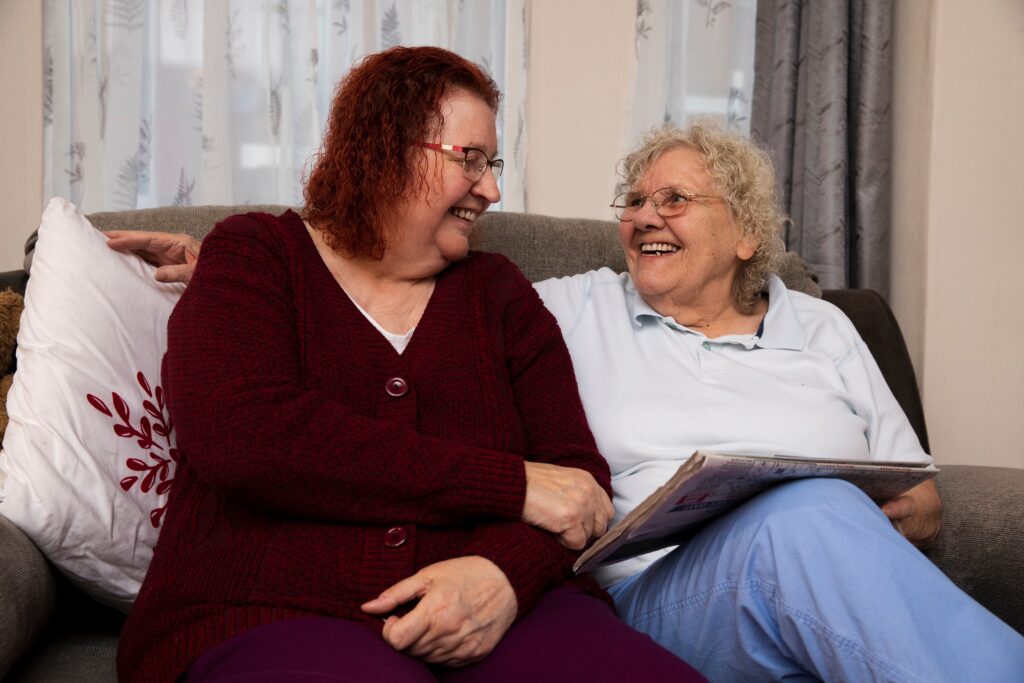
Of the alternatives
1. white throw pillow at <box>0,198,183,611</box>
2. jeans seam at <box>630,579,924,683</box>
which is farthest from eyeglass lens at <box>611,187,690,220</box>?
white throw pillow at <box>0,198,183,611</box>

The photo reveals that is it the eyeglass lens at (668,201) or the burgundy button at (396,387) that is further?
the eyeglass lens at (668,201)

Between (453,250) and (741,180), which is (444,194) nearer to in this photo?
(453,250)

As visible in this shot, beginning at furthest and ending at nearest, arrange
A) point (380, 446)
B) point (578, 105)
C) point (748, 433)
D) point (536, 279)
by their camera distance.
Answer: point (578, 105) < point (536, 279) < point (748, 433) < point (380, 446)

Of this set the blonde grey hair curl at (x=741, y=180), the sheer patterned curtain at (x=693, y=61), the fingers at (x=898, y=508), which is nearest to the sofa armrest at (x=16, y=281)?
the blonde grey hair curl at (x=741, y=180)

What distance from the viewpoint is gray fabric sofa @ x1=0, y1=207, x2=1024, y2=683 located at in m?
1.14

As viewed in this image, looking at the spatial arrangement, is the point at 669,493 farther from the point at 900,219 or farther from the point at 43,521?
the point at 900,219

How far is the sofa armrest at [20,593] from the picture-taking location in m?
1.05

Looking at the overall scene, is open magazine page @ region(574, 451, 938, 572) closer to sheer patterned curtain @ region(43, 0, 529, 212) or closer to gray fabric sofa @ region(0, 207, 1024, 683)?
gray fabric sofa @ region(0, 207, 1024, 683)

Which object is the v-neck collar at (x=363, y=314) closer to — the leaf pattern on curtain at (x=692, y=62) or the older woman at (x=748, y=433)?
the older woman at (x=748, y=433)

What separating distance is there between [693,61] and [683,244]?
1.26 m

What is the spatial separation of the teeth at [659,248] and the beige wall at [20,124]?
61.0 inches

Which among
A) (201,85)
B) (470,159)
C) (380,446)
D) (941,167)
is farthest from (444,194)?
(941,167)

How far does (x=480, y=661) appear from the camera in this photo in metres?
1.09

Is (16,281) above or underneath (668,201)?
underneath
